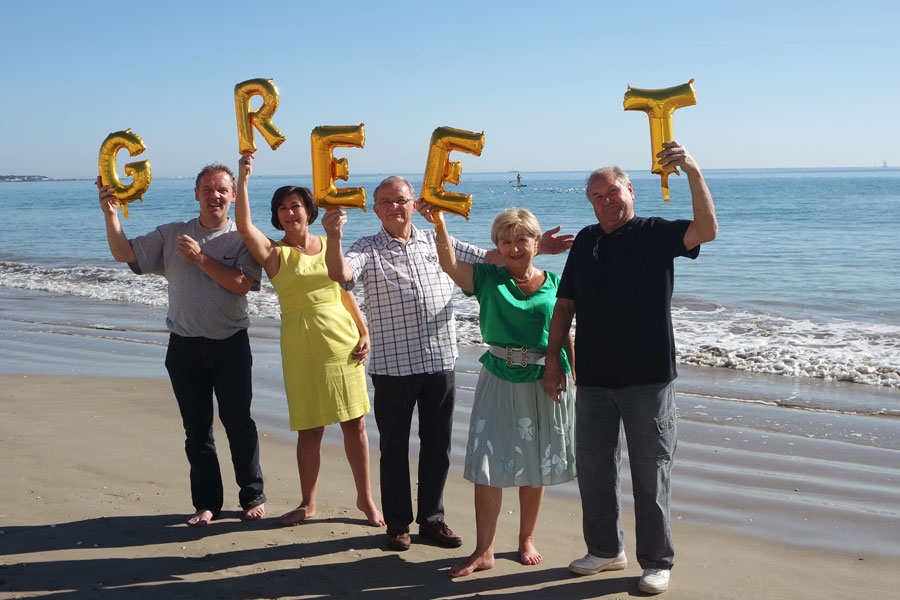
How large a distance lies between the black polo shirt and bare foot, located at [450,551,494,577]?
3.71 feet

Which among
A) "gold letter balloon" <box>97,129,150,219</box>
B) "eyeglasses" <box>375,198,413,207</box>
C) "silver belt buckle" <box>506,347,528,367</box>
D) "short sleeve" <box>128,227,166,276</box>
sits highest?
"gold letter balloon" <box>97,129,150,219</box>

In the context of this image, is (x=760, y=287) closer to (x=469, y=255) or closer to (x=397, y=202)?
(x=469, y=255)

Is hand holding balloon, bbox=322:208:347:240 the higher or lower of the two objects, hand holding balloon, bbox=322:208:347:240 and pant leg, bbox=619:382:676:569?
the higher

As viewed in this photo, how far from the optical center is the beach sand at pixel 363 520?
414 centimetres

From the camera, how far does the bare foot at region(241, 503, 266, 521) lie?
5.00 metres

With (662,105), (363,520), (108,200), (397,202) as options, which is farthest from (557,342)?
(108,200)

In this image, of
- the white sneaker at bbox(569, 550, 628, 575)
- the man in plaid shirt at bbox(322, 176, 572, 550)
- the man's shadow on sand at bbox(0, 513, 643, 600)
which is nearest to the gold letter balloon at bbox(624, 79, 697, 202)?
the man in plaid shirt at bbox(322, 176, 572, 550)

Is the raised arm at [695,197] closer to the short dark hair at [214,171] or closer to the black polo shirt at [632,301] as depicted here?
the black polo shirt at [632,301]

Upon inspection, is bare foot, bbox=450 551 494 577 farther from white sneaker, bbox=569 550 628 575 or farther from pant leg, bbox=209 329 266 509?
pant leg, bbox=209 329 266 509

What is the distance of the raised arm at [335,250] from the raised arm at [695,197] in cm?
Answer: 167

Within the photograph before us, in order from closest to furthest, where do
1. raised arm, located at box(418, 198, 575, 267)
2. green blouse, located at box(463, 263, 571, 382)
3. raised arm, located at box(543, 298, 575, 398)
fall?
raised arm, located at box(543, 298, 575, 398) → green blouse, located at box(463, 263, 571, 382) → raised arm, located at box(418, 198, 575, 267)

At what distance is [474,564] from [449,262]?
63.0 inches

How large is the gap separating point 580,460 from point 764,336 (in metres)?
9.13

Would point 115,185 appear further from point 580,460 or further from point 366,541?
point 580,460
